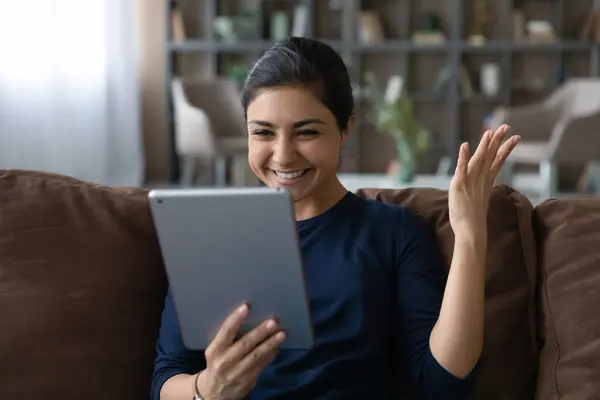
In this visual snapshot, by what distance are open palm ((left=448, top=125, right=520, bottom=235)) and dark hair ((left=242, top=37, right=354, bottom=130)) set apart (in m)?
0.23

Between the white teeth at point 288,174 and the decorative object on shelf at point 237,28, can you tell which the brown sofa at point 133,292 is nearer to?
the white teeth at point 288,174

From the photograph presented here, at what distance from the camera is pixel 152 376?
1.25 meters

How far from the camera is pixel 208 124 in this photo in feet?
17.1

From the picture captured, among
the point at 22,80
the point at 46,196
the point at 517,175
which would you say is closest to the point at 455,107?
the point at 517,175

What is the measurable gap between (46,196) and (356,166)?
190 inches

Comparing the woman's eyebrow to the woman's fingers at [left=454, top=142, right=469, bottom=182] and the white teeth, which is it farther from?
the woman's fingers at [left=454, top=142, right=469, bottom=182]

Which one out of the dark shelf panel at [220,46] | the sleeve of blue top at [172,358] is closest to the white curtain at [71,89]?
the dark shelf panel at [220,46]

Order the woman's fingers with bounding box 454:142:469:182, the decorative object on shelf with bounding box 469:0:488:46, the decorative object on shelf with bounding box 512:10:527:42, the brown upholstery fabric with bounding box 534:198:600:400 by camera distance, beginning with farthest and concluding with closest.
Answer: the decorative object on shelf with bounding box 469:0:488:46
the decorative object on shelf with bounding box 512:10:527:42
the brown upholstery fabric with bounding box 534:198:600:400
the woman's fingers with bounding box 454:142:469:182

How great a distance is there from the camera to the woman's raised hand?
0.98 m

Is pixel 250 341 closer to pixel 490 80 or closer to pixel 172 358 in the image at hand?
pixel 172 358

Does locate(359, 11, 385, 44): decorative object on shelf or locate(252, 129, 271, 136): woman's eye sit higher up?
locate(359, 11, 385, 44): decorative object on shelf

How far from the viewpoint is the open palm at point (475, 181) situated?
1032mm

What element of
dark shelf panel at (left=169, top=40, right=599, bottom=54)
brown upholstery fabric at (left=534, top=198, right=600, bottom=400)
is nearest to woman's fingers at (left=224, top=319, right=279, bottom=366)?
brown upholstery fabric at (left=534, top=198, right=600, bottom=400)

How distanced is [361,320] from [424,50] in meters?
4.94
